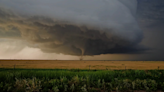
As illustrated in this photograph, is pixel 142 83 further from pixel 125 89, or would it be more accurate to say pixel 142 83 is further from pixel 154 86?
pixel 125 89

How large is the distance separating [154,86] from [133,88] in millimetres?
2187

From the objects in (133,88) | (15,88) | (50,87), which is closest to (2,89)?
(15,88)

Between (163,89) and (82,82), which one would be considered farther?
(82,82)

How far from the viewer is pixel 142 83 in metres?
12.0

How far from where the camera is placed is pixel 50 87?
11.3m

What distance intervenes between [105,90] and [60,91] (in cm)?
371

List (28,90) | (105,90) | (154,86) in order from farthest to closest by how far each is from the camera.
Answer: (154,86), (105,90), (28,90)

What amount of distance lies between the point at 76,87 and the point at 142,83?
6.15 meters

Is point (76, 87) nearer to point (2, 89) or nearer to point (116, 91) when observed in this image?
point (116, 91)

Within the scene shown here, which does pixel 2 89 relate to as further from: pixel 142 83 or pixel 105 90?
pixel 142 83

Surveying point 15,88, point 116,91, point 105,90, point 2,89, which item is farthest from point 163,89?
point 2,89

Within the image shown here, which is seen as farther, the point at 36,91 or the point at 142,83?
the point at 142,83

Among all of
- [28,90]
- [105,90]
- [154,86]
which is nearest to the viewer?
[28,90]

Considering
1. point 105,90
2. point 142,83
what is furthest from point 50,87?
point 142,83
